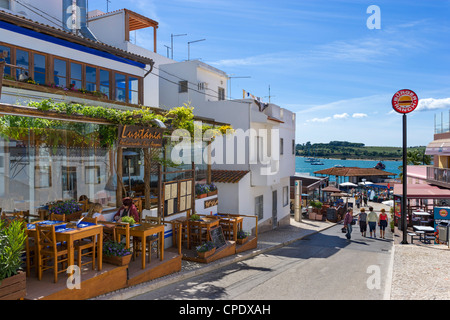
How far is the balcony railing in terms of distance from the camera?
28.4 meters

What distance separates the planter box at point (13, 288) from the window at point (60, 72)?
30.9 feet

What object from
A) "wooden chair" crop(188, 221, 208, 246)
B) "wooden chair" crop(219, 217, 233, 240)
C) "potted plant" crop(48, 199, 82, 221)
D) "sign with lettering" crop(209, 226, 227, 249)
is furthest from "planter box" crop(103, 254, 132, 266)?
"wooden chair" crop(219, 217, 233, 240)

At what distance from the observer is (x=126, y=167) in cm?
1206

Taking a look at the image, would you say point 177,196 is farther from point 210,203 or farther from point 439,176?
point 439,176

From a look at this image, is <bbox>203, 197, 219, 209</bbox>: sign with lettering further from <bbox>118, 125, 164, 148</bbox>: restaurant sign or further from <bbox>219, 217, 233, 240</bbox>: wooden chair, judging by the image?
<bbox>118, 125, 164, 148</bbox>: restaurant sign

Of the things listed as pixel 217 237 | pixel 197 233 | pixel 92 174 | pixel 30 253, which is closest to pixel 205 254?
pixel 197 233

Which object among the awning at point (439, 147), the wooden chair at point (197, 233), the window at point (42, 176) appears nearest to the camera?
the window at point (42, 176)

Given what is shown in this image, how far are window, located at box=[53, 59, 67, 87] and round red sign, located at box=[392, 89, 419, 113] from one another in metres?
14.8

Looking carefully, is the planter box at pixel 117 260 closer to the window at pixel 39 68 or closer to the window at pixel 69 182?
the window at pixel 69 182

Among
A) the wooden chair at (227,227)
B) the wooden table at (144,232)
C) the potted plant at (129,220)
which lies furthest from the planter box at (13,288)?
the wooden chair at (227,227)

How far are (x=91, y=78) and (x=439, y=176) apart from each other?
28014mm

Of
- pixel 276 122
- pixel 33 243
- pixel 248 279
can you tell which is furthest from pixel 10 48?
pixel 276 122

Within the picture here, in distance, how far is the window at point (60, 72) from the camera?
13.7 metres
